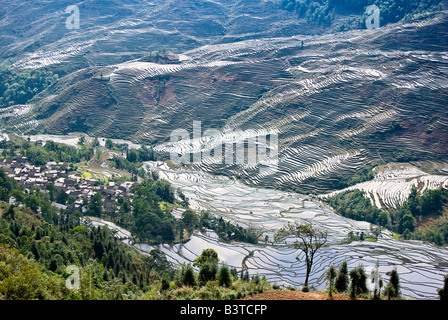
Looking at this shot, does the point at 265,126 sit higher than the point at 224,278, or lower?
higher

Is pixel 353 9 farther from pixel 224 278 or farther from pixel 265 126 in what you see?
pixel 224 278

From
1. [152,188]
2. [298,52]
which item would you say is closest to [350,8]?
[298,52]

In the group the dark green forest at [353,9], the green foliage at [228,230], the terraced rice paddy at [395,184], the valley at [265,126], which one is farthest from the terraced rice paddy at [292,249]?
the dark green forest at [353,9]

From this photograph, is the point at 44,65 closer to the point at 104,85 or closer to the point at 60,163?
the point at 104,85

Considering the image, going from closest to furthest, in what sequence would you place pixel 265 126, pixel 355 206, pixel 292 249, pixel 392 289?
pixel 392 289, pixel 292 249, pixel 355 206, pixel 265 126

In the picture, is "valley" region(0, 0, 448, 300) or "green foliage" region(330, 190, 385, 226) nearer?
"valley" region(0, 0, 448, 300)

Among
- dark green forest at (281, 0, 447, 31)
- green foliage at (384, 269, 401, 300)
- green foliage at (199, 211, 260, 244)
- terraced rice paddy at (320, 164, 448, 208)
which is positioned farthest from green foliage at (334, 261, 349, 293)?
dark green forest at (281, 0, 447, 31)


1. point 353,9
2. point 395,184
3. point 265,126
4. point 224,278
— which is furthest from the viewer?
point 353,9

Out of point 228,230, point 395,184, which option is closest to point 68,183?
point 228,230

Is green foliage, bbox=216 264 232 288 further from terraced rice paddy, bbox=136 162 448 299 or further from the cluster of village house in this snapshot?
the cluster of village house
